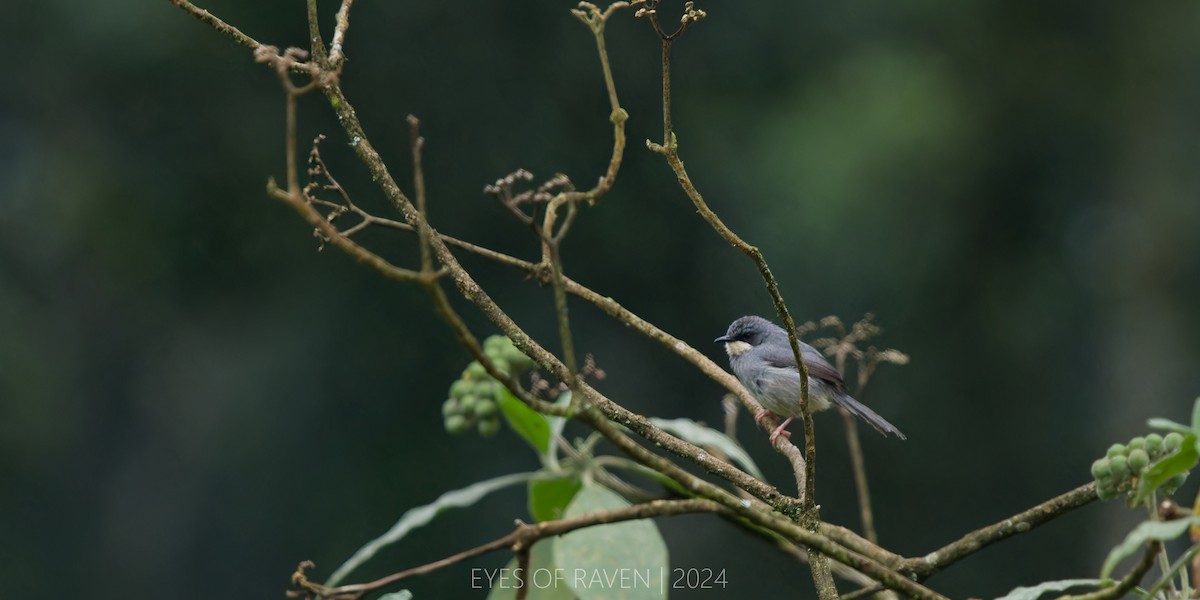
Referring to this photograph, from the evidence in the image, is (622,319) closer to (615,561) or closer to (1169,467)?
(615,561)

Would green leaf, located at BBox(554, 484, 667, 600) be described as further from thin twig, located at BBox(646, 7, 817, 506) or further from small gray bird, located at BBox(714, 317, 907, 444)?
small gray bird, located at BBox(714, 317, 907, 444)

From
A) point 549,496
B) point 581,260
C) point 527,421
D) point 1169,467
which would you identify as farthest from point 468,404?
point 581,260

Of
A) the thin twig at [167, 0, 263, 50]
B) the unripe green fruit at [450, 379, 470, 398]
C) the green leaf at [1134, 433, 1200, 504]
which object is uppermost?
the thin twig at [167, 0, 263, 50]

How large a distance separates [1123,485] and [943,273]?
1025 cm

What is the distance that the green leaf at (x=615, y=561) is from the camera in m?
2.09

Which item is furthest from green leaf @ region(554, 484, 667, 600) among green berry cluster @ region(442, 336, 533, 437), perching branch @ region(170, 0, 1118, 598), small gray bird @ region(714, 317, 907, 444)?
small gray bird @ region(714, 317, 907, 444)

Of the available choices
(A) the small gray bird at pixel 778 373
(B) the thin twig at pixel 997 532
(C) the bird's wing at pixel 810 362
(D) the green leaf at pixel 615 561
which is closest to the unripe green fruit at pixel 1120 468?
(B) the thin twig at pixel 997 532

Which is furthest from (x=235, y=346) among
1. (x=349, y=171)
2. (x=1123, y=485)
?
(x=1123, y=485)

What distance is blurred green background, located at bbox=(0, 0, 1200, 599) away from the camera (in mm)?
10695

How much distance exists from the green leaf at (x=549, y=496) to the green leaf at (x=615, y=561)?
38 cm

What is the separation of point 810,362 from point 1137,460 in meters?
3.10

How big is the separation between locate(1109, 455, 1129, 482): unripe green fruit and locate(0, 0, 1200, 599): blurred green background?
27.5 ft

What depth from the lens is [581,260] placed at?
35.3 ft

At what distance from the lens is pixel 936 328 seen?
11.4 meters
